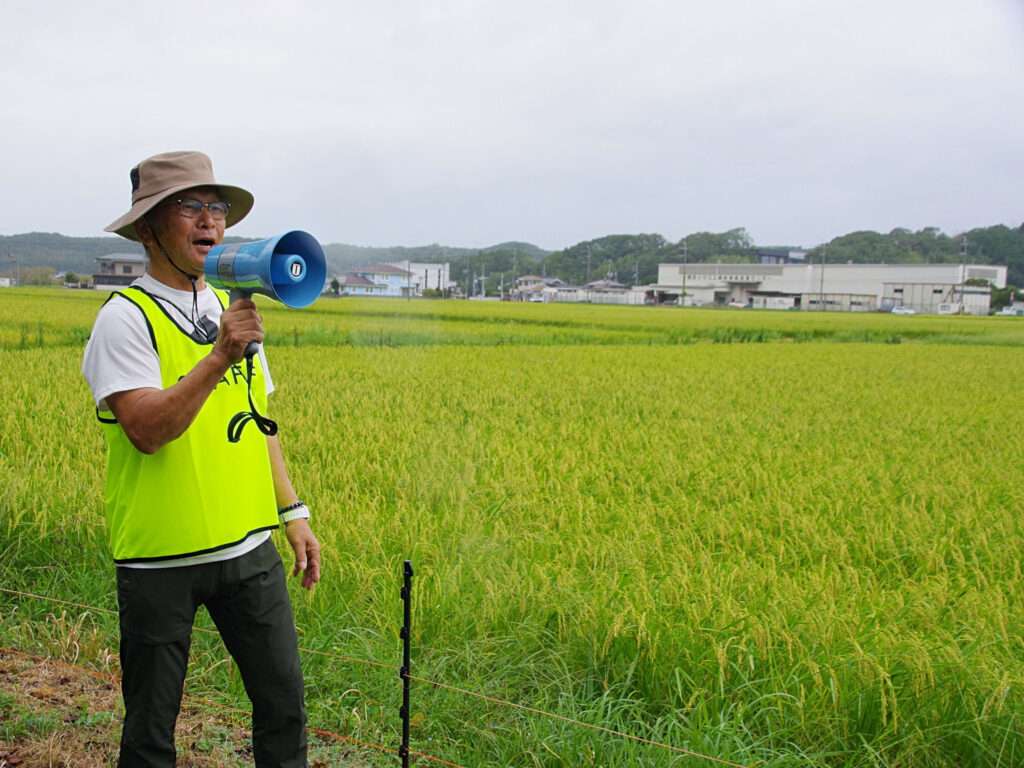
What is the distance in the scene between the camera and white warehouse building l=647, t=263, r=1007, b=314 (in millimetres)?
50875

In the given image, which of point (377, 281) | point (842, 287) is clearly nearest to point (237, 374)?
point (377, 281)

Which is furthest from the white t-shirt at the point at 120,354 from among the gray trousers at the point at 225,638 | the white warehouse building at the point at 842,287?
the white warehouse building at the point at 842,287

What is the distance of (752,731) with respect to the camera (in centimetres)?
219

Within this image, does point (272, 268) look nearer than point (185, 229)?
Yes

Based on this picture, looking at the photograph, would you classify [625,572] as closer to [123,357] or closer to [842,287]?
[123,357]

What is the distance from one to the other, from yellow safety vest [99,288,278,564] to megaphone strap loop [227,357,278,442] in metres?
0.01

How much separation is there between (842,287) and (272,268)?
58622 mm

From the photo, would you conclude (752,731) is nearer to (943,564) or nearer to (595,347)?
(943,564)

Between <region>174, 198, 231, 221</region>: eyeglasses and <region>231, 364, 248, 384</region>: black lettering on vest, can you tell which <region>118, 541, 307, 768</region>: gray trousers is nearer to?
<region>231, 364, 248, 384</region>: black lettering on vest

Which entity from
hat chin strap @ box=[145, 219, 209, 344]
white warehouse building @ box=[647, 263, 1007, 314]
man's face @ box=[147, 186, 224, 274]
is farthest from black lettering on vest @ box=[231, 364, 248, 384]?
A: white warehouse building @ box=[647, 263, 1007, 314]

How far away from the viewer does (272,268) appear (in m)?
1.40

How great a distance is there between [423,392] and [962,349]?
16.4 meters

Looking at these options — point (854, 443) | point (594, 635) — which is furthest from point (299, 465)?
point (854, 443)

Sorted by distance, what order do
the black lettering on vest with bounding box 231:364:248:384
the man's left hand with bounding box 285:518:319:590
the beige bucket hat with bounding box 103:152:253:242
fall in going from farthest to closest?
the man's left hand with bounding box 285:518:319:590 → the black lettering on vest with bounding box 231:364:248:384 → the beige bucket hat with bounding box 103:152:253:242
